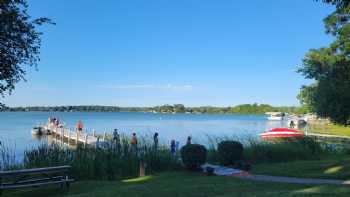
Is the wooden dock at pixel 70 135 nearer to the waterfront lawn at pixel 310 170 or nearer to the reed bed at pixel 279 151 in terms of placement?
the reed bed at pixel 279 151

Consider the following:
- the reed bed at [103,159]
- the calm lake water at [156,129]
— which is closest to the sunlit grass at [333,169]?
the reed bed at [103,159]

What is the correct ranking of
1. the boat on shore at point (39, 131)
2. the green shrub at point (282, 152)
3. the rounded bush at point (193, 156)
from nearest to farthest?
the rounded bush at point (193, 156)
the green shrub at point (282, 152)
the boat on shore at point (39, 131)

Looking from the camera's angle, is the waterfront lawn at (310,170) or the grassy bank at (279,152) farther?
the grassy bank at (279,152)

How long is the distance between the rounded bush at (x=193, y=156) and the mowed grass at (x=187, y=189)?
144 centimetres

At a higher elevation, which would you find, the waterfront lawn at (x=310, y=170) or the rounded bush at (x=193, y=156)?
the rounded bush at (x=193, y=156)

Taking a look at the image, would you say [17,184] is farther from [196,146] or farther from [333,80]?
[333,80]

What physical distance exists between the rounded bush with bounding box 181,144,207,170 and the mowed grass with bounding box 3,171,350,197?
1441 mm

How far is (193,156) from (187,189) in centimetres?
458

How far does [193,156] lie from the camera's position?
16.0m

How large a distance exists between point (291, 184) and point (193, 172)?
425cm

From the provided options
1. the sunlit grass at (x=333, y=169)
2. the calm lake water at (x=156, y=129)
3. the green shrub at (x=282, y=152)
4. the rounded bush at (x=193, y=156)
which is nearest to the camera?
the sunlit grass at (x=333, y=169)

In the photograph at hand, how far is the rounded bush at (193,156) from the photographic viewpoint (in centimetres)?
1606

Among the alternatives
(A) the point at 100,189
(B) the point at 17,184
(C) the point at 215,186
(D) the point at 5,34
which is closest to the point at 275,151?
(C) the point at 215,186

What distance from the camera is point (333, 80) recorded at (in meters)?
20.5
